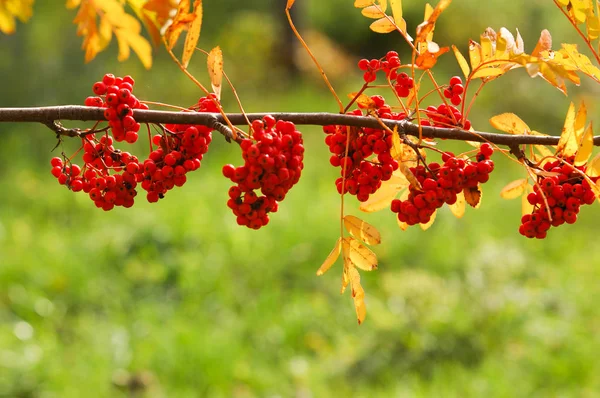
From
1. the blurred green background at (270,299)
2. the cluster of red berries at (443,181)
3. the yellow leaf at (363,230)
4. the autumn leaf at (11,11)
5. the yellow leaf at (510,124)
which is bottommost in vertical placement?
the blurred green background at (270,299)

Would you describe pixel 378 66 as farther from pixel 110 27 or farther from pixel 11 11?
pixel 11 11

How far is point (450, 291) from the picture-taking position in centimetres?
345

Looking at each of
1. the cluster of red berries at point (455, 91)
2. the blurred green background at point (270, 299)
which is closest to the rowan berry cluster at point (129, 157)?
the cluster of red berries at point (455, 91)

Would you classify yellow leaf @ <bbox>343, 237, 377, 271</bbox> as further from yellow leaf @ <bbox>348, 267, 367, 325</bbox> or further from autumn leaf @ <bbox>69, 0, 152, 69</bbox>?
autumn leaf @ <bbox>69, 0, 152, 69</bbox>

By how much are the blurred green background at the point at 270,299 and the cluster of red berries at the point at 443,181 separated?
2032 mm

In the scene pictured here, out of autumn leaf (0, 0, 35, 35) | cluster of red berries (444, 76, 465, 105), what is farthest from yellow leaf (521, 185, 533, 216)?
autumn leaf (0, 0, 35, 35)

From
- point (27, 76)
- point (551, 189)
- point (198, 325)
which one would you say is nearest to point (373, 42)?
point (27, 76)

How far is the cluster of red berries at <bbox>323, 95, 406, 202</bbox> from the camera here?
942 mm

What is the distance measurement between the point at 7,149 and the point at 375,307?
3.18 meters

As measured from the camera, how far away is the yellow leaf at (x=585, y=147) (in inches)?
31.9

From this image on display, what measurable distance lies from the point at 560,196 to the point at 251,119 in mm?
424

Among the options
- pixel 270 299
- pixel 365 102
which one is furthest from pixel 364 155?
pixel 270 299

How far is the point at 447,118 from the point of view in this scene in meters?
0.95

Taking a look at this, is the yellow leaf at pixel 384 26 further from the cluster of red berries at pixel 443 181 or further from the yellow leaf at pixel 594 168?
the yellow leaf at pixel 594 168
